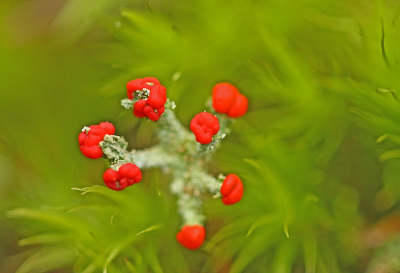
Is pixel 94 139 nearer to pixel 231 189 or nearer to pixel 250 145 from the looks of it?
pixel 231 189

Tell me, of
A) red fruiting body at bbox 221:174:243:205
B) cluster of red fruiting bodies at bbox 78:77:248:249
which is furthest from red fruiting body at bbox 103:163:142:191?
red fruiting body at bbox 221:174:243:205

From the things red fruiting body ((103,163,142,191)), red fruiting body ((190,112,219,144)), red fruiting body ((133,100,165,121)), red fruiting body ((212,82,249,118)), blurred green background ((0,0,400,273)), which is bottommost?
blurred green background ((0,0,400,273))

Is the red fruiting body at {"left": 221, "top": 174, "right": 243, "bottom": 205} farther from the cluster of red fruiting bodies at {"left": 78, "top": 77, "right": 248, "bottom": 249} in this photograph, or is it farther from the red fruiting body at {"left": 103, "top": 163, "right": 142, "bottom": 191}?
the red fruiting body at {"left": 103, "top": 163, "right": 142, "bottom": 191}

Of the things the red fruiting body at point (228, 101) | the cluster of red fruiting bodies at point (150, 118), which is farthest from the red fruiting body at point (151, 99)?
the red fruiting body at point (228, 101)

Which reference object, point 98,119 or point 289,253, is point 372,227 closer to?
point 289,253

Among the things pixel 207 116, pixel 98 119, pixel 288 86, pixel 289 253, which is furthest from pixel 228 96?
pixel 98 119

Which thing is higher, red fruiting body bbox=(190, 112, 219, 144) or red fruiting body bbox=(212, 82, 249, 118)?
red fruiting body bbox=(190, 112, 219, 144)
